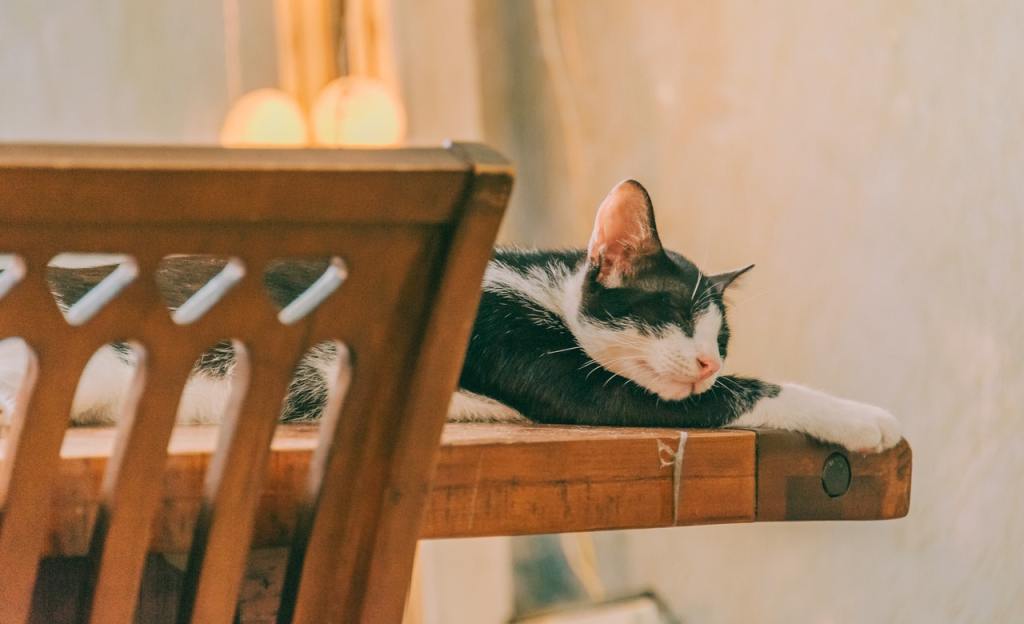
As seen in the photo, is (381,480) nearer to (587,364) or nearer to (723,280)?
(587,364)

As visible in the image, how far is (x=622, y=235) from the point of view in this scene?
3.23 feet

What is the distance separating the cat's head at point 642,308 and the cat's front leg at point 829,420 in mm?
85

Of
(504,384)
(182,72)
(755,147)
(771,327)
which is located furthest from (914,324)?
(182,72)

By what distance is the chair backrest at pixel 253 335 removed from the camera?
32 cm

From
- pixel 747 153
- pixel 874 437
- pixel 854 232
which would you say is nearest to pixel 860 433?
pixel 874 437

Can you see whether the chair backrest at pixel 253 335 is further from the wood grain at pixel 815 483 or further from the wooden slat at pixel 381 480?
the wood grain at pixel 815 483

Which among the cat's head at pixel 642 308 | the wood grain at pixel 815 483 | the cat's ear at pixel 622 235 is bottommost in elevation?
the wood grain at pixel 815 483

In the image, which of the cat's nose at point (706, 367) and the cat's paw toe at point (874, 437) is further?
the cat's nose at point (706, 367)

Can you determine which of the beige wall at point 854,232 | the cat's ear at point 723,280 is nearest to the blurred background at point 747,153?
the beige wall at point 854,232

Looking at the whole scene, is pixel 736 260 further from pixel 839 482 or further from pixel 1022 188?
→ pixel 839 482

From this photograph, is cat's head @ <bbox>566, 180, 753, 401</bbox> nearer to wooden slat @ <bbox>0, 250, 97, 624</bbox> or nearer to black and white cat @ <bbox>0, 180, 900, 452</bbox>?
black and white cat @ <bbox>0, 180, 900, 452</bbox>

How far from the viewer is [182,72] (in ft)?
7.20

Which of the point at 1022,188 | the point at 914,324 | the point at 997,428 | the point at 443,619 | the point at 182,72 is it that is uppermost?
the point at 182,72

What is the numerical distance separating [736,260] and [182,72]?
1312 mm
